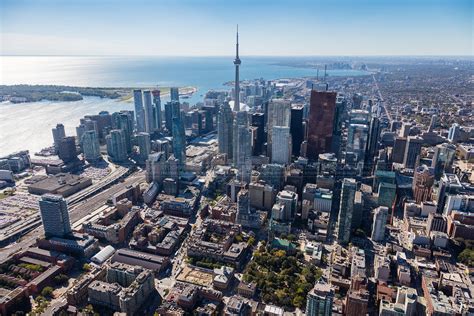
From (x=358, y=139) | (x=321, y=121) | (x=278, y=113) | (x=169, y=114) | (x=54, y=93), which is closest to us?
(x=358, y=139)

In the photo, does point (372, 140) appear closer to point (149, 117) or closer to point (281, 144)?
point (281, 144)

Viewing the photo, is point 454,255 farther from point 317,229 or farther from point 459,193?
point 317,229

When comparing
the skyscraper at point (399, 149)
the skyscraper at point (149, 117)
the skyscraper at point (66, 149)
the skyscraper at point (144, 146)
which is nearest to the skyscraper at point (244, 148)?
the skyscraper at point (144, 146)

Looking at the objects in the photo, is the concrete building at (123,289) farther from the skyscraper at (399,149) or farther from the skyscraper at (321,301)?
the skyscraper at (399,149)

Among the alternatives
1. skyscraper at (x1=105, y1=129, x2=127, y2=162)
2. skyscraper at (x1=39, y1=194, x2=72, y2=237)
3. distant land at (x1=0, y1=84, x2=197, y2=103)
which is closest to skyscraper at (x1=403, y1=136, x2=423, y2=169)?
skyscraper at (x1=105, y1=129, x2=127, y2=162)

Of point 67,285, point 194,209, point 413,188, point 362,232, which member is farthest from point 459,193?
point 67,285

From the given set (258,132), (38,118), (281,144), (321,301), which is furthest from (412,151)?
(38,118)

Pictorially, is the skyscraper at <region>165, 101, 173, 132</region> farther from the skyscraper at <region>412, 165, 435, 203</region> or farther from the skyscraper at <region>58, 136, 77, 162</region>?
the skyscraper at <region>412, 165, 435, 203</region>
